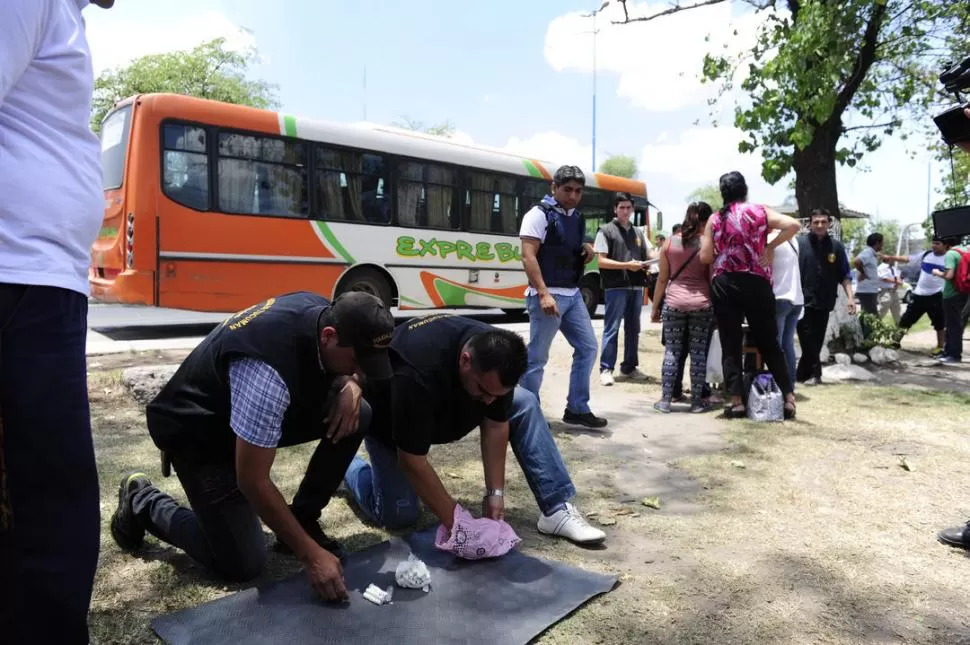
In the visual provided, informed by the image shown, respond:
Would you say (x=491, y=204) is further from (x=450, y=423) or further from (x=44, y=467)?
(x=44, y=467)

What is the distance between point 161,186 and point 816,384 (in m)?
7.32

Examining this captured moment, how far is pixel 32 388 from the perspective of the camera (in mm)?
1413

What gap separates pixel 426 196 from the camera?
10.9 meters

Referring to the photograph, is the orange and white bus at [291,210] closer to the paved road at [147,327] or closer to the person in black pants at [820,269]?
the paved road at [147,327]

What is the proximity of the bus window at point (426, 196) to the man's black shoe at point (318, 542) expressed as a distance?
317 inches

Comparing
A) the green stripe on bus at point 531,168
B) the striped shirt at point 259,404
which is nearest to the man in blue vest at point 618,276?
the striped shirt at point 259,404

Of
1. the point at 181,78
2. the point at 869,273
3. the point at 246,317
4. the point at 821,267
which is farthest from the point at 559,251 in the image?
the point at 181,78

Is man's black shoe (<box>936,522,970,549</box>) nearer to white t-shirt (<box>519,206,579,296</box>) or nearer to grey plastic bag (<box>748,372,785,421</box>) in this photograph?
grey plastic bag (<box>748,372,785,421</box>)

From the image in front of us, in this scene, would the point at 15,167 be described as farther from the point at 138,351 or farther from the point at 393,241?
the point at 393,241

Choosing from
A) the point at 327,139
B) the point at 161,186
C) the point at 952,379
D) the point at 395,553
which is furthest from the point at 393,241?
the point at 395,553

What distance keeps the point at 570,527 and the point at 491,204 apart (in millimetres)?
9279

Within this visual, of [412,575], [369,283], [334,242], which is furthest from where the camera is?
[369,283]

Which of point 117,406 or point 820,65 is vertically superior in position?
point 820,65

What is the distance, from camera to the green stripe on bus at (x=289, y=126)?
9297 mm
